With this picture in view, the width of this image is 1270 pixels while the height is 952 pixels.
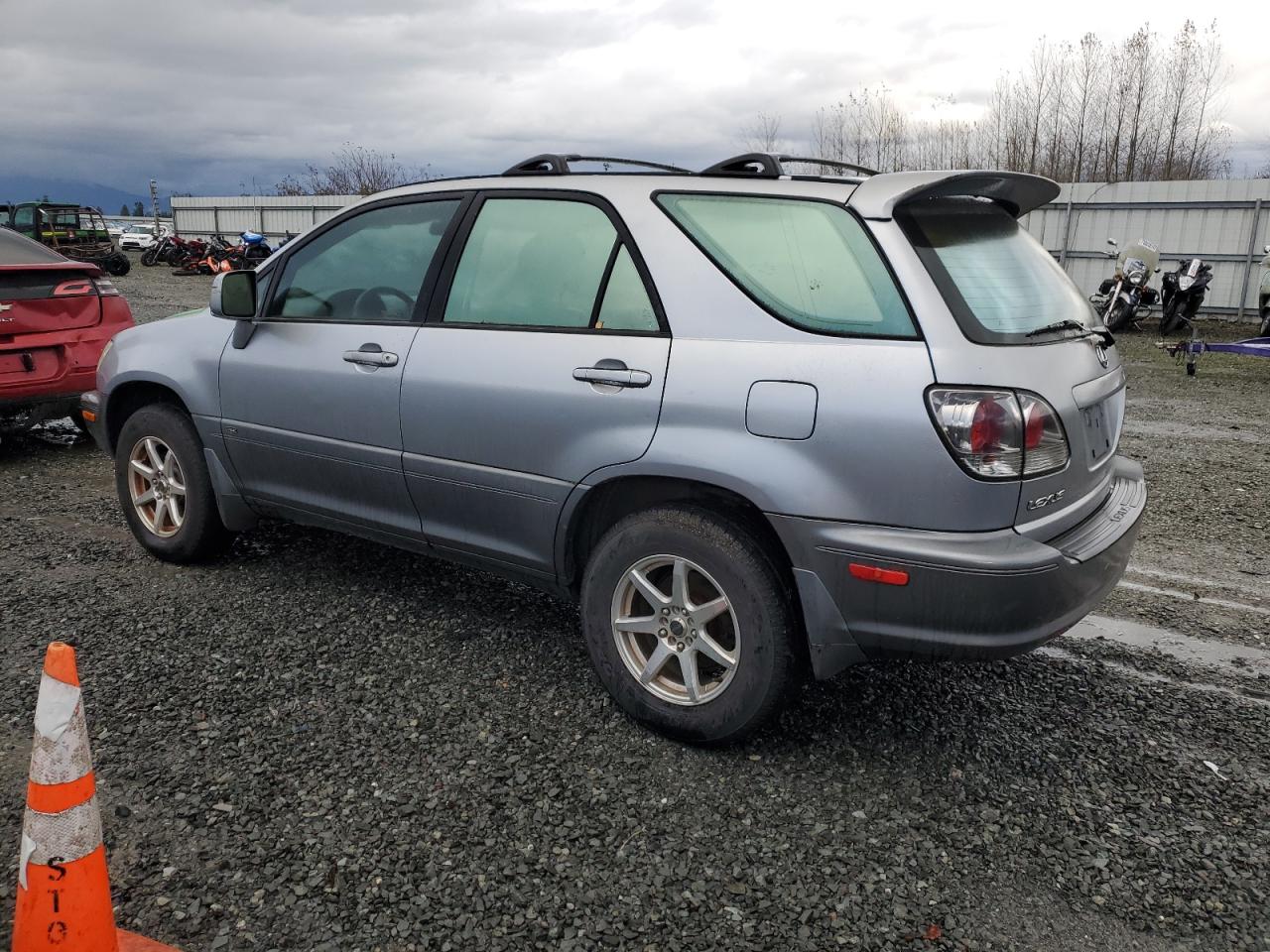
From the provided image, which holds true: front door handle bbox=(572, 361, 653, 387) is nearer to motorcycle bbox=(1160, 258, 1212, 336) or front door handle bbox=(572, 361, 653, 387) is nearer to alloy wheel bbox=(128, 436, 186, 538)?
alloy wheel bbox=(128, 436, 186, 538)

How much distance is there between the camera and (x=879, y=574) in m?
2.56

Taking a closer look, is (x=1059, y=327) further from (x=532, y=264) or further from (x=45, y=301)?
(x=45, y=301)

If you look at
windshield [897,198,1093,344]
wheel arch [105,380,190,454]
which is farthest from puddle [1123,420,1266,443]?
wheel arch [105,380,190,454]

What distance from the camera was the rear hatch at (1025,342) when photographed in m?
2.52

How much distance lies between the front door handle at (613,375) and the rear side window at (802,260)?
0.40 m

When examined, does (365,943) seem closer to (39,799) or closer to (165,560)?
(39,799)

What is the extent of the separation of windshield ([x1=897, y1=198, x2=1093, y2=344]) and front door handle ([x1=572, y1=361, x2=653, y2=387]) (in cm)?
86

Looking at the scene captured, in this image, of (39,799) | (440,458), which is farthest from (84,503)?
(39,799)

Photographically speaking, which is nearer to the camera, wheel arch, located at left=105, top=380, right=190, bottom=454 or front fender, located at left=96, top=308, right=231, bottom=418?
front fender, located at left=96, top=308, right=231, bottom=418

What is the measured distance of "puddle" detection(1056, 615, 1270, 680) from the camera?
3539mm

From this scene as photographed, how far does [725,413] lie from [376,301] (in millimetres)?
1679

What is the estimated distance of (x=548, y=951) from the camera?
217 cm

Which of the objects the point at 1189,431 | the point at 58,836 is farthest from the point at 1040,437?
the point at 1189,431

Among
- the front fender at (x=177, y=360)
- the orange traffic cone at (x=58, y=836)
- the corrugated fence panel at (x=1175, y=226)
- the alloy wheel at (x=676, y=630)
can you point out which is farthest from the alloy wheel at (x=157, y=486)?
the corrugated fence panel at (x=1175, y=226)
